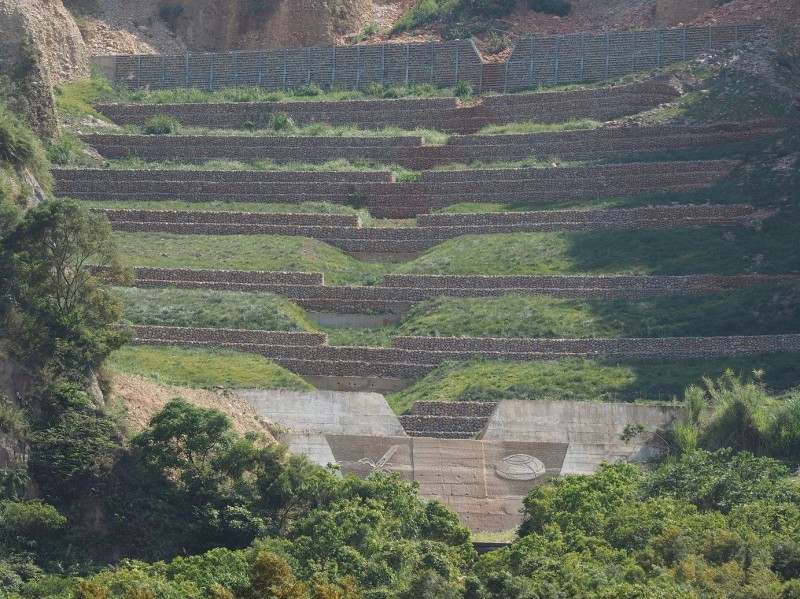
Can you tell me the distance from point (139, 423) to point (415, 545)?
9633 millimetres

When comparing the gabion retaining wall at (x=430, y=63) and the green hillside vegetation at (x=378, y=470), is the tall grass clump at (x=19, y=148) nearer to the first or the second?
the green hillside vegetation at (x=378, y=470)

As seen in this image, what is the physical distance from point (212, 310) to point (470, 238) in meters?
9.99

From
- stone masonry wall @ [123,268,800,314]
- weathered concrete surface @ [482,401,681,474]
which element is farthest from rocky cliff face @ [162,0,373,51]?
weathered concrete surface @ [482,401,681,474]

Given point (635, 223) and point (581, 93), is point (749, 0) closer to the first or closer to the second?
point (581, 93)

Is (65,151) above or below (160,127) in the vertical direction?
below

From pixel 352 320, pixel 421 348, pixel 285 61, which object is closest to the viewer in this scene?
pixel 421 348

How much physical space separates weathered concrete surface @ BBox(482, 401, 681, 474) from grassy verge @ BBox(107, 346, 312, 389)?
6.10m

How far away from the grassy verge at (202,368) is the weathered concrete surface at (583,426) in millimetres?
6102

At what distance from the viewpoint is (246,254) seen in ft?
236

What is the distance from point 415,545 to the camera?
5025 cm

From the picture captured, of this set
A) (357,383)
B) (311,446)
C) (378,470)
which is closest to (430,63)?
(357,383)

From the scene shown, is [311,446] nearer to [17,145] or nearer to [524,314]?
[524,314]

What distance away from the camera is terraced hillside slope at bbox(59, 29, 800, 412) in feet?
211

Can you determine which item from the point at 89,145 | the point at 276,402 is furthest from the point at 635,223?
the point at 89,145
